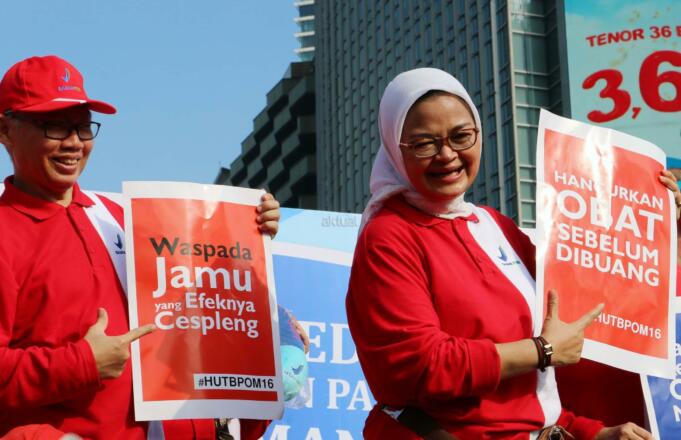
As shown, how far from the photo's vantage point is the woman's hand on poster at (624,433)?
3.21m

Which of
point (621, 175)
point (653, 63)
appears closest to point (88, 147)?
point (621, 175)

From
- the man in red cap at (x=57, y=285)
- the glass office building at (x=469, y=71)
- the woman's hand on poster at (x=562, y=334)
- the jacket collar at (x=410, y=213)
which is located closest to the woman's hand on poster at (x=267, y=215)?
the man in red cap at (x=57, y=285)

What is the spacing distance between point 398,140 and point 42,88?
108 centimetres

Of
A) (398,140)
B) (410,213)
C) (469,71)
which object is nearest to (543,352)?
(410,213)

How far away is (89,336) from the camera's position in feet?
10.3

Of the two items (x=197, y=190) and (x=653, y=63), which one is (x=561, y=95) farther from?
(x=197, y=190)

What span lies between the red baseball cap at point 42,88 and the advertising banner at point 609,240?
4.43 ft

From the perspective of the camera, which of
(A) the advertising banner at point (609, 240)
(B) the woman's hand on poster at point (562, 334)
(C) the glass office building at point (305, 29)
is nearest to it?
(B) the woman's hand on poster at point (562, 334)

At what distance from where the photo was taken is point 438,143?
3.15 m

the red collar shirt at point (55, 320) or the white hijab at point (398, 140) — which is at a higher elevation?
the white hijab at point (398, 140)

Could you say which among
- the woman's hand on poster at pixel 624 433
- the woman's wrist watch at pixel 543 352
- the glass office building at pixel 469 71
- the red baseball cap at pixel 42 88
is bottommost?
the woman's hand on poster at pixel 624 433

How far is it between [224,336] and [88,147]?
2.35ft

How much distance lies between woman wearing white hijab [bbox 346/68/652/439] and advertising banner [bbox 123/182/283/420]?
22.2 inches

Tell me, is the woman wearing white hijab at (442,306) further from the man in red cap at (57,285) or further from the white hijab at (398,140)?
the man in red cap at (57,285)
